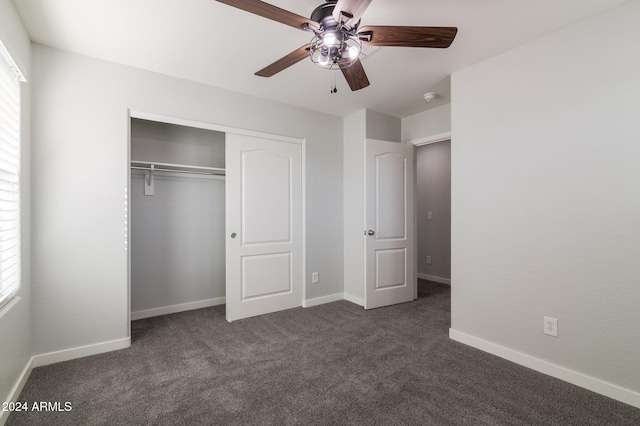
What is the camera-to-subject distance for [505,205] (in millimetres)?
2479

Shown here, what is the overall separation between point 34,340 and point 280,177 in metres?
2.56

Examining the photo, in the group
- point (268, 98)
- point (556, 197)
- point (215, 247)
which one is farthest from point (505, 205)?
point (215, 247)

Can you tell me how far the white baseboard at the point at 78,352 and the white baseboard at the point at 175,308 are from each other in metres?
0.73

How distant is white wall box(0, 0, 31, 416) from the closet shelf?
0.98 meters

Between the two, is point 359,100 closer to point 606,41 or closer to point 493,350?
point 606,41

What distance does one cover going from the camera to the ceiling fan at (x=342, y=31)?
4.83 feet

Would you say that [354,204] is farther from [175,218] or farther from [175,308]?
[175,308]

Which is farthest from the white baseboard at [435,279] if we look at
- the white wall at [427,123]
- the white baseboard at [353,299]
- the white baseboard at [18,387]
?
the white baseboard at [18,387]

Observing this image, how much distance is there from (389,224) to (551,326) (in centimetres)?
191

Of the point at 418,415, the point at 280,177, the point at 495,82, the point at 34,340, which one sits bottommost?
the point at 418,415

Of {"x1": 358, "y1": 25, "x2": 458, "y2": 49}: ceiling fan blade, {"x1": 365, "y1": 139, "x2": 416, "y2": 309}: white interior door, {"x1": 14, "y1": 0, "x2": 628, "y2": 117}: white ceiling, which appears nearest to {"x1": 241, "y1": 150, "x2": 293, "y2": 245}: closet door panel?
{"x1": 14, "y1": 0, "x2": 628, "y2": 117}: white ceiling

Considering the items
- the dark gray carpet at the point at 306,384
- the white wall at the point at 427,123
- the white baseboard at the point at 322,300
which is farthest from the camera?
the white baseboard at the point at 322,300

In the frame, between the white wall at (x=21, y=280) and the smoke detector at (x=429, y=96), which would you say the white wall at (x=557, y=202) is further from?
the white wall at (x=21, y=280)

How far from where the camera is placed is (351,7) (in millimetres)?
1439
